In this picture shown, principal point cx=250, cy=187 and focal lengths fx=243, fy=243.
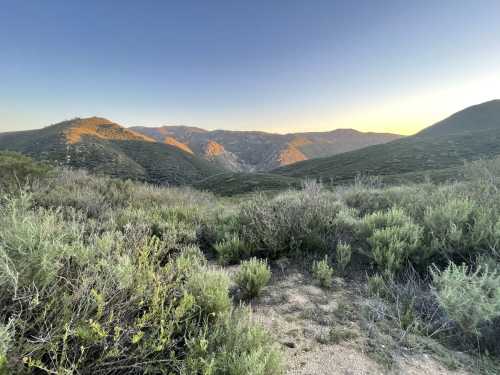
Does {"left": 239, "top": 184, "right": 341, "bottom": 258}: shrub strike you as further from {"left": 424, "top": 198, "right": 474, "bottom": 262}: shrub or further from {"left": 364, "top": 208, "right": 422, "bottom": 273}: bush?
{"left": 424, "top": 198, "right": 474, "bottom": 262}: shrub

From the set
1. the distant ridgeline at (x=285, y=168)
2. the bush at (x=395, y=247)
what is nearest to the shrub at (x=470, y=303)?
the bush at (x=395, y=247)

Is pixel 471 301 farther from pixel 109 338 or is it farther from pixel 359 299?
pixel 109 338

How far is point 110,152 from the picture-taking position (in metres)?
55.6

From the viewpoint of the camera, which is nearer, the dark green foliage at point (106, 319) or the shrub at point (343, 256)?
the dark green foliage at point (106, 319)

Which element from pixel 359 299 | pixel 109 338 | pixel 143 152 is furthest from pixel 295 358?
pixel 143 152

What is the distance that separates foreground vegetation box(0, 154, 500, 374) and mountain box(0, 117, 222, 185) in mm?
38435

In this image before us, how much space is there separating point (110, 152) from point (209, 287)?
62.6 meters

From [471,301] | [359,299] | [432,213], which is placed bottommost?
[359,299]

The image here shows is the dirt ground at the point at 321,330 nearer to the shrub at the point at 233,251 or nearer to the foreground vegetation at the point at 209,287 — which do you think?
the foreground vegetation at the point at 209,287

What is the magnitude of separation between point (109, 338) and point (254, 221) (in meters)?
2.85

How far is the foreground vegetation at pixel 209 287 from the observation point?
61.2 inches

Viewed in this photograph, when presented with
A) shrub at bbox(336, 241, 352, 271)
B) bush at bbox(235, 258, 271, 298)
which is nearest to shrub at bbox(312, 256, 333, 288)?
shrub at bbox(336, 241, 352, 271)

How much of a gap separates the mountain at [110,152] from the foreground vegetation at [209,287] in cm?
3844

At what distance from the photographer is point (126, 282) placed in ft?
6.30
